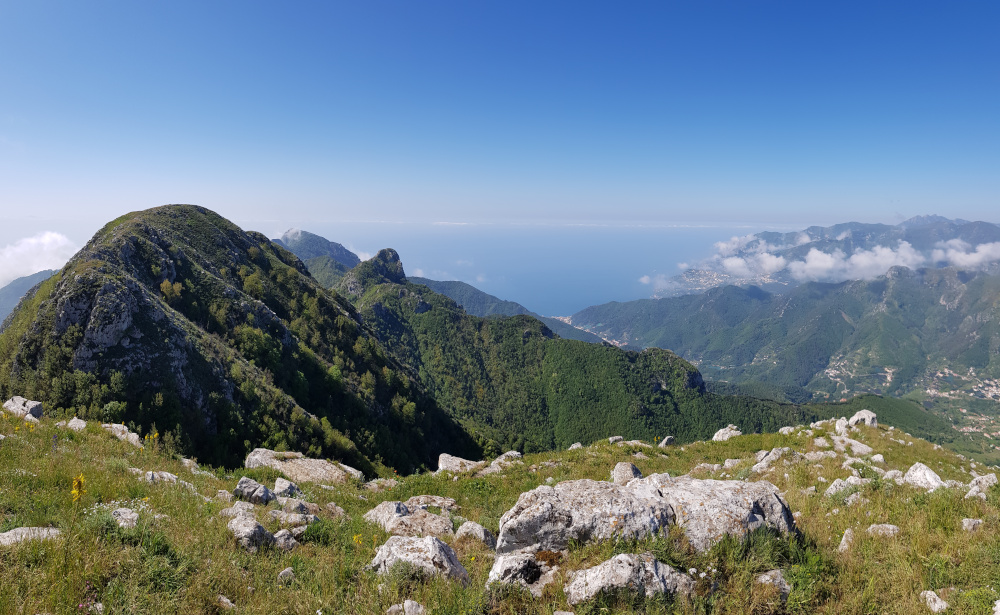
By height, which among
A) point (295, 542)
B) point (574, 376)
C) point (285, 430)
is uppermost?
point (295, 542)

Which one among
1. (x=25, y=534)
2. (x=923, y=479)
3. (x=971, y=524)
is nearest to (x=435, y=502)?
(x=25, y=534)

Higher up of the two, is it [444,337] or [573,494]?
[573,494]

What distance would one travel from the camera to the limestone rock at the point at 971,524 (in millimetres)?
6840

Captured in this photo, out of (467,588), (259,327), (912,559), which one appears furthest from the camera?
(259,327)

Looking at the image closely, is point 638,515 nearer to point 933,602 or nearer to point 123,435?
point 933,602

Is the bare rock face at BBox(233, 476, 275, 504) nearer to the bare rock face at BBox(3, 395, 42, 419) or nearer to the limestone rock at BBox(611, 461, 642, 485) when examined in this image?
the bare rock face at BBox(3, 395, 42, 419)

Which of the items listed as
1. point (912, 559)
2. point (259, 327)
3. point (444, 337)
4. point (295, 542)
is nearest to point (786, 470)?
point (912, 559)

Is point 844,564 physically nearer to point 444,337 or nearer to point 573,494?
point 573,494

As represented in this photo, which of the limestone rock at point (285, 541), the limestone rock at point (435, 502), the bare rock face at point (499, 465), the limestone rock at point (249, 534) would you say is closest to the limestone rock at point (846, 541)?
the limestone rock at point (285, 541)

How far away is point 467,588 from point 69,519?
6309 millimetres

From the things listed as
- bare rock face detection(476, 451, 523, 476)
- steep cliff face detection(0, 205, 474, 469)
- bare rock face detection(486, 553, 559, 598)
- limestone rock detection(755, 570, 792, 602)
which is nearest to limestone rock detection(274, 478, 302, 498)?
bare rock face detection(486, 553, 559, 598)

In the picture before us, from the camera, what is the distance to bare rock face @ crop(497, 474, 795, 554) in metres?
6.46

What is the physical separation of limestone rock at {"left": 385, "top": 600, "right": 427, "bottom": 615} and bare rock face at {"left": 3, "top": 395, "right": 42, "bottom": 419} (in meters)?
17.5

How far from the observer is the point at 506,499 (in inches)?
544
